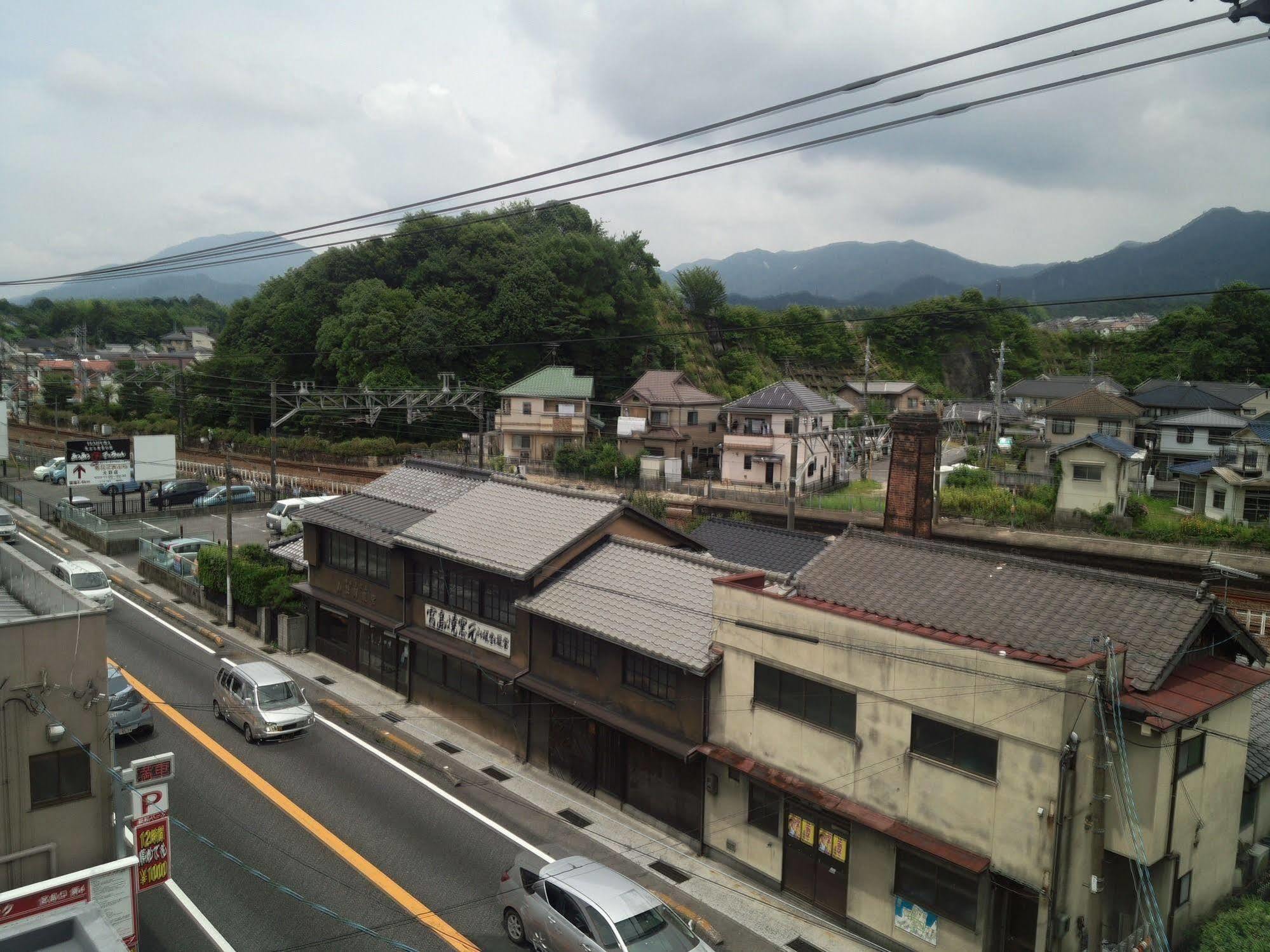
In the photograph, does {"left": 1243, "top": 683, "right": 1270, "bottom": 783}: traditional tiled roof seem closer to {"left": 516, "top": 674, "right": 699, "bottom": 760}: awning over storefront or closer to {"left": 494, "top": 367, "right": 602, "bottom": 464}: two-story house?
{"left": 516, "top": 674, "right": 699, "bottom": 760}: awning over storefront

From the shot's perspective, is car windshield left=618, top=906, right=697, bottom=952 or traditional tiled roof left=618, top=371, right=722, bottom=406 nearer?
car windshield left=618, top=906, right=697, bottom=952

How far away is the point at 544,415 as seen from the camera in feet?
193

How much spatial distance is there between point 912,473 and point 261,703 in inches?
627

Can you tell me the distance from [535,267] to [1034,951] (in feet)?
199

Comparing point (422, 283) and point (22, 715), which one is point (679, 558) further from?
point (422, 283)

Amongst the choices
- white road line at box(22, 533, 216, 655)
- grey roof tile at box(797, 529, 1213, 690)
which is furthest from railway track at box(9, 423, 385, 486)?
grey roof tile at box(797, 529, 1213, 690)

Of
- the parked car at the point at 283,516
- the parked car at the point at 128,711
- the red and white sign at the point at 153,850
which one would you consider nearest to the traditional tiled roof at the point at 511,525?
the parked car at the point at 128,711

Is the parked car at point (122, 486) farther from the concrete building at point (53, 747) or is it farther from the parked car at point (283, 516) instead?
the concrete building at point (53, 747)

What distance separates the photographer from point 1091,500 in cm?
3959

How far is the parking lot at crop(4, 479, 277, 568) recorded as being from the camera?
1556 inches

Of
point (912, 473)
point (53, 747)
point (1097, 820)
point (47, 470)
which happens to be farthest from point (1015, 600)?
point (47, 470)

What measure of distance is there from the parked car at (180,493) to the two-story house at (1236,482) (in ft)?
175

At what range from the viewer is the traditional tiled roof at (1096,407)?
50.7 m

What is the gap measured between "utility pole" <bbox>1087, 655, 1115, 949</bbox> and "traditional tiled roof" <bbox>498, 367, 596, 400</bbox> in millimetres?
49128
